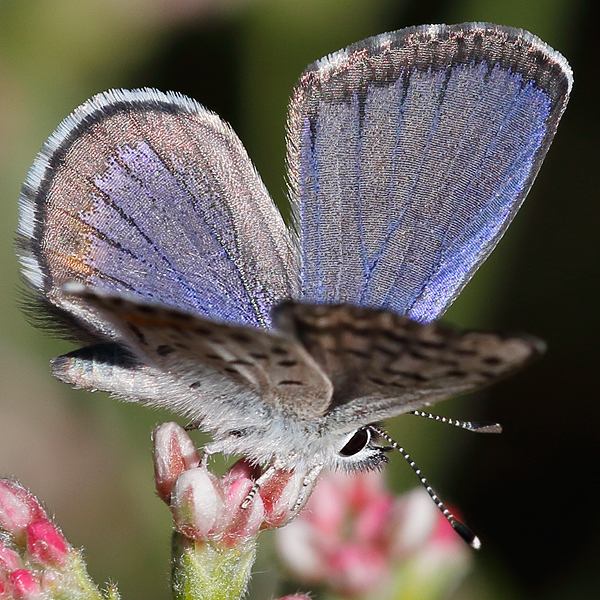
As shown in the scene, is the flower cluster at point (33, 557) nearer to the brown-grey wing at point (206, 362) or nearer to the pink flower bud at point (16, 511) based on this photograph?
the pink flower bud at point (16, 511)

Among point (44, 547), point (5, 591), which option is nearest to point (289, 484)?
point (44, 547)

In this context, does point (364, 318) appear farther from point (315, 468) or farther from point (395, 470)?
point (395, 470)

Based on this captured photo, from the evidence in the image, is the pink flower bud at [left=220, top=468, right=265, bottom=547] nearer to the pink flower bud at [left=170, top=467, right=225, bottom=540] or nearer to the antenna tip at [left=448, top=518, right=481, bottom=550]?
the pink flower bud at [left=170, top=467, right=225, bottom=540]

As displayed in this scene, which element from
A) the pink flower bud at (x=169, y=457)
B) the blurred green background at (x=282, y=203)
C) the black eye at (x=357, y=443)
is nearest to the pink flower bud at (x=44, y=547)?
the pink flower bud at (x=169, y=457)

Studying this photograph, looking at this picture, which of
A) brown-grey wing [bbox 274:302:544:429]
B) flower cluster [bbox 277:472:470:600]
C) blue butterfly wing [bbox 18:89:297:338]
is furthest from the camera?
flower cluster [bbox 277:472:470:600]

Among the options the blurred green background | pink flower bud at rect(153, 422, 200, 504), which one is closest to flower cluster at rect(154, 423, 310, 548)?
pink flower bud at rect(153, 422, 200, 504)
